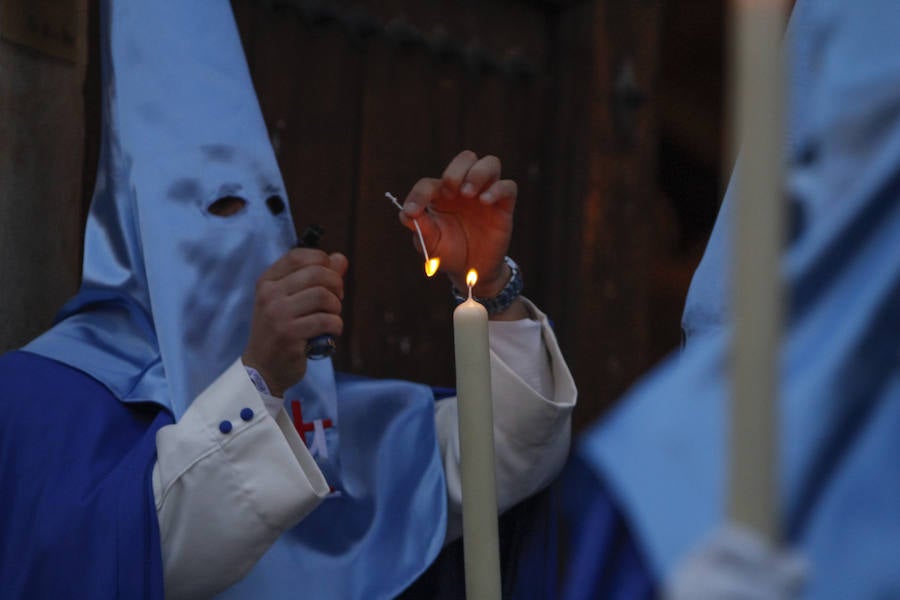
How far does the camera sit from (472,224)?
1.68m

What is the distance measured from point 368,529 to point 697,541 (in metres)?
1.11

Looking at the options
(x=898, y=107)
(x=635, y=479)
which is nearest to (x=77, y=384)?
(x=635, y=479)

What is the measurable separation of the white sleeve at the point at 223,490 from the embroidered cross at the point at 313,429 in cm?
22

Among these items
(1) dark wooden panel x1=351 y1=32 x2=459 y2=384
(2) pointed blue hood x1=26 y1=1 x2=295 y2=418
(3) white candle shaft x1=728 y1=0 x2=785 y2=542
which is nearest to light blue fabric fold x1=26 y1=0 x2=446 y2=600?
(2) pointed blue hood x1=26 y1=1 x2=295 y2=418

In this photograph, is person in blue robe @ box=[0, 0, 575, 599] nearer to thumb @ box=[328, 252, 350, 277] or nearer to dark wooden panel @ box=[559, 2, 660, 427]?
thumb @ box=[328, 252, 350, 277]

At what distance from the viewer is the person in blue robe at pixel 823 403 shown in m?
0.60

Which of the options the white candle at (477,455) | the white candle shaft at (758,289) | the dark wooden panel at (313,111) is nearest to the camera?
the white candle shaft at (758,289)

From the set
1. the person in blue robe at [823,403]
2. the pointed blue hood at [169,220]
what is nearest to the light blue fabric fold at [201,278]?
the pointed blue hood at [169,220]

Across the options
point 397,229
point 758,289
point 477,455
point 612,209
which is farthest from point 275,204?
point 758,289

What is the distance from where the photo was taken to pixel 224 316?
1.65 m

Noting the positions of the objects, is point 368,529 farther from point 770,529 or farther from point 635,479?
point 770,529

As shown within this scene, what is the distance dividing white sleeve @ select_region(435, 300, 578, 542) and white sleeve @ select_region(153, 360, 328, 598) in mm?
295

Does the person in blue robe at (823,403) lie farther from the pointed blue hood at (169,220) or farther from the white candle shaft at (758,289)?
the pointed blue hood at (169,220)

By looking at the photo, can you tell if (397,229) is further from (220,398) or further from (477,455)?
(477,455)
